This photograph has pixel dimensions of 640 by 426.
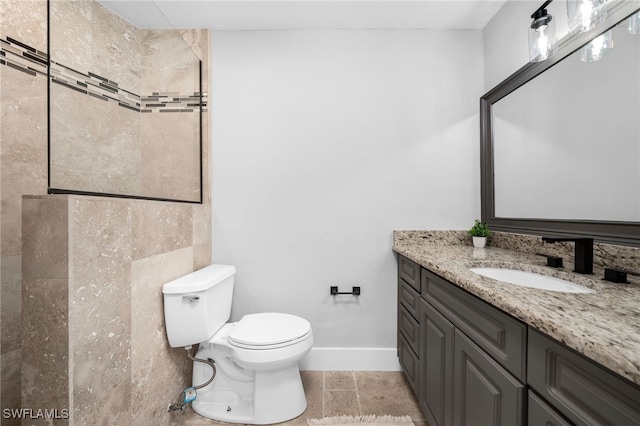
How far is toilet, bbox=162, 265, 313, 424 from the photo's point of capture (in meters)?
1.36

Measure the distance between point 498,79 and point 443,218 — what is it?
0.96m

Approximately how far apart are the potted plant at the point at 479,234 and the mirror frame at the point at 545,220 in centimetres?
11

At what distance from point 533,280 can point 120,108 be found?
207 centimetres

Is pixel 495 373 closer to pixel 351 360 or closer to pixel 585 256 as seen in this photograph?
pixel 585 256

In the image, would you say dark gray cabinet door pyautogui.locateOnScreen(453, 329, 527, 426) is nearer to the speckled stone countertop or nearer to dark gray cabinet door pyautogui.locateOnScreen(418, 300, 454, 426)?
dark gray cabinet door pyautogui.locateOnScreen(418, 300, 454, 426)

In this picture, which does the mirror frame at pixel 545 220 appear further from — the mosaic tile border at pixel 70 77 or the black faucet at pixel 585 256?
the mosaic tile border at pixel 70 77

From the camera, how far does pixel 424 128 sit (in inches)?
75.4

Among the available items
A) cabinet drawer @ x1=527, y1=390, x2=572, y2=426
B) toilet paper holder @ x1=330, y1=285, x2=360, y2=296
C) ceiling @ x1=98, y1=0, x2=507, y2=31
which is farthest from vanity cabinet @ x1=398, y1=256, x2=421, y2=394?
ceiling @ x1=98, y1=0, x2=507, y2=31

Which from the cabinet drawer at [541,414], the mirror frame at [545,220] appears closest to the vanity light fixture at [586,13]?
the mirror frame at [545,220]

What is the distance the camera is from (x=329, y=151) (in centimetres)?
192

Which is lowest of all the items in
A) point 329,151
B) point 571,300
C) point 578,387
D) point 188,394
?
point 188,394

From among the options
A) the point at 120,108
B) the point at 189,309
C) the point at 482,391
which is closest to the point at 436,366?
the point at 482,391

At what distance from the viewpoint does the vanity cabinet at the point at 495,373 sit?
0.53 m

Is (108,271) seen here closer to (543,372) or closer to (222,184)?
(222,184)
